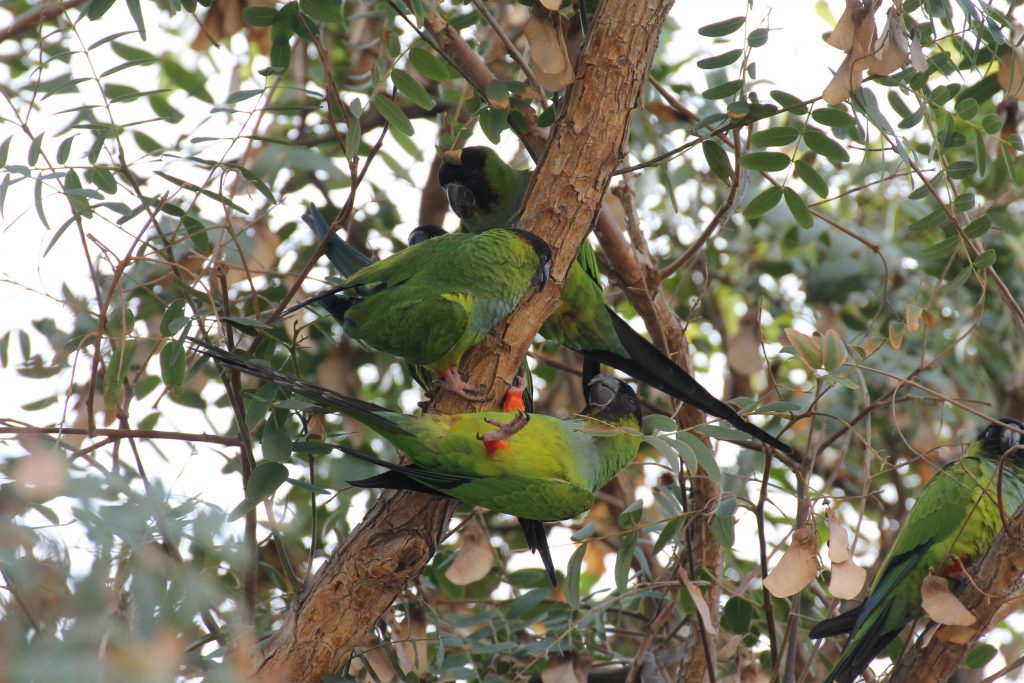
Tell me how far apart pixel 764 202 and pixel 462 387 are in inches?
42.6

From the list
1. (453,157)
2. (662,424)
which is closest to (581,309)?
(453,157)

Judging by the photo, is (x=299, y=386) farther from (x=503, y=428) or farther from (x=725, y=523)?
(x=725, y=523)

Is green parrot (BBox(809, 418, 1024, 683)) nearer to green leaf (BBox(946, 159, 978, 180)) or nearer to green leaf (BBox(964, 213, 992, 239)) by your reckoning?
green leaf (BBox(964, 213, 992, 239))

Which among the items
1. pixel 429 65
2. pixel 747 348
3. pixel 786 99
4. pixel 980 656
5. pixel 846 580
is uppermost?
pixel 429 65

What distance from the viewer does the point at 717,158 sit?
2.73 metres

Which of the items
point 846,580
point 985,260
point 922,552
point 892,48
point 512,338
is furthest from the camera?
point 922,552

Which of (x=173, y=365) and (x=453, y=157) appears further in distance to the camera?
(x=453, y=157)

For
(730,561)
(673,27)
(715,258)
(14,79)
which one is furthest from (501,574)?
(14,79)

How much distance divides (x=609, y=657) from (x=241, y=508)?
1.43m

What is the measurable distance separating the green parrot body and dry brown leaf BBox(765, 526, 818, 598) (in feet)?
3.28

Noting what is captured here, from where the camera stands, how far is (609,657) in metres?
3.04

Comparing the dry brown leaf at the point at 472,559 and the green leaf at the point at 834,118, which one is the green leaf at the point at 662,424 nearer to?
the dry brown leaf at the point at 472,559

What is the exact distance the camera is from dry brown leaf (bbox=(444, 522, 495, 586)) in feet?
8.73

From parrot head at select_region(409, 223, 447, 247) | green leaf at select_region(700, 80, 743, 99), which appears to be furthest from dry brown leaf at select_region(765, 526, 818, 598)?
parrot head at select_region(409, 223, 447, 247)
